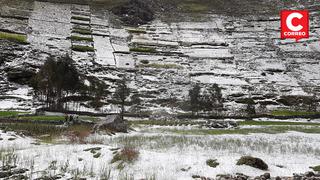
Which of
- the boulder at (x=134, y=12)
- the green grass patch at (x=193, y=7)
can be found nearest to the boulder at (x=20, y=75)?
the boulder at (x=134, y=12)

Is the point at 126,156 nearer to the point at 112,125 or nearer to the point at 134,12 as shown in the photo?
the point at 112,125

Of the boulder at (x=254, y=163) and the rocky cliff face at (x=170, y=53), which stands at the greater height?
the rocky cliff face at (x=170, y=53)

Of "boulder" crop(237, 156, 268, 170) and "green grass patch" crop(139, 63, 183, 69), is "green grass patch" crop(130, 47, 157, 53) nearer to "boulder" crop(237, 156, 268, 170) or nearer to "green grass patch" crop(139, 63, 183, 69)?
"green grass patch" crop(139, 63, 183, 69)

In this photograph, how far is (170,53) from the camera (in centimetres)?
9600

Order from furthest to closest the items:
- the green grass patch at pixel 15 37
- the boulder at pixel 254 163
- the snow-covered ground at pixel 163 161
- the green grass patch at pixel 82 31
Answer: the green grass patch at pixel 82 31, the green grass patch at pixel 15 37, the boulder at pixel 254 163, the snow-covered ground at pixel 163 161

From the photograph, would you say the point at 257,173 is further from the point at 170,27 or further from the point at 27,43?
the point at 170,27

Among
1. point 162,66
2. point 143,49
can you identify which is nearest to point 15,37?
point 143,49

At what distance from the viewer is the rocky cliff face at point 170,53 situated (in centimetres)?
6638

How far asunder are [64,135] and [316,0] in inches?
5459

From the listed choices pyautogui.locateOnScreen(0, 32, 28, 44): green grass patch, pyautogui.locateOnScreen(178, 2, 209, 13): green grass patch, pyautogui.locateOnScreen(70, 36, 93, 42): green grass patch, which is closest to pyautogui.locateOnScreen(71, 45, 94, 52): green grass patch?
pyautogui.locateOnScreen(70, 36, 93, 42): green grass patch

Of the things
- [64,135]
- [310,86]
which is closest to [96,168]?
[64,135]

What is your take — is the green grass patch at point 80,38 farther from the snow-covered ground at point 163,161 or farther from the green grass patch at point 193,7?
the snow-covered ground at point 163,161

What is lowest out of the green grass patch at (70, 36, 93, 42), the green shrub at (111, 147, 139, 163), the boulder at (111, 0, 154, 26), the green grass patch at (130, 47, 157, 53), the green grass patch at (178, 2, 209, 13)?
the green shrub at (111, 147, 139, 163)

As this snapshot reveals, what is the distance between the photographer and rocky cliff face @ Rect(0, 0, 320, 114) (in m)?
66.4
